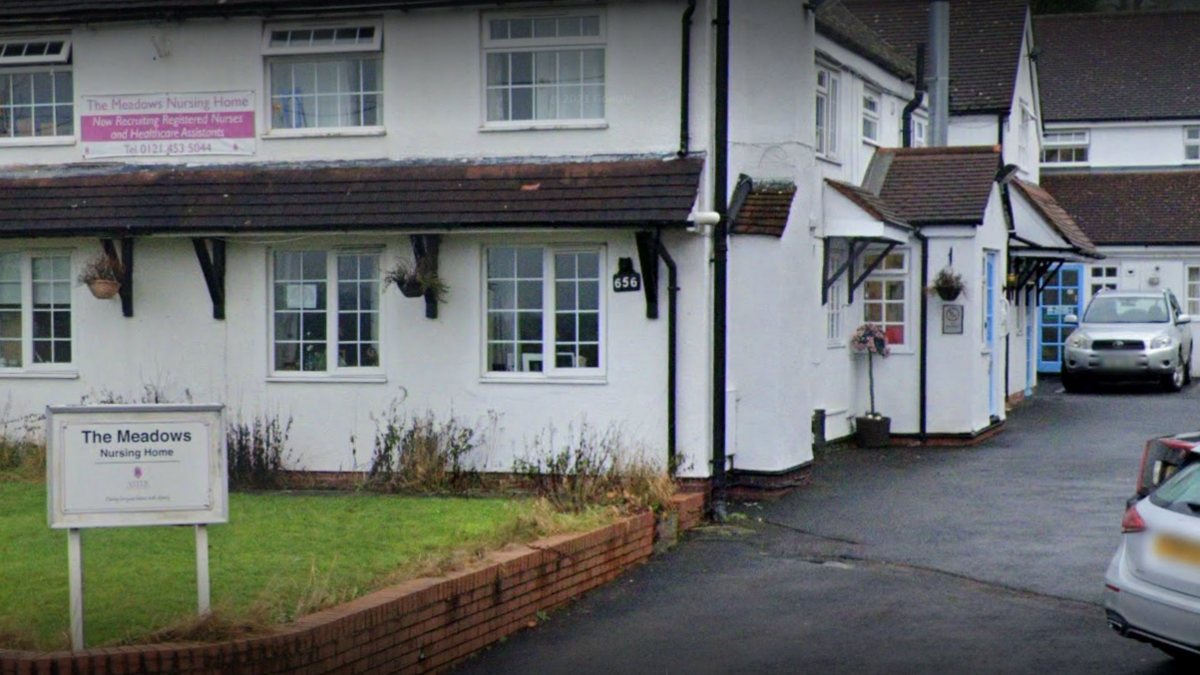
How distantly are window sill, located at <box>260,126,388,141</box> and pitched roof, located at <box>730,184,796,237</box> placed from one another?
3807 millimetres

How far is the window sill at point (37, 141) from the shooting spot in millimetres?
18234

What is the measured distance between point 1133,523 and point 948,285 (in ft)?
42.5

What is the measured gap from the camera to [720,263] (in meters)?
15.8

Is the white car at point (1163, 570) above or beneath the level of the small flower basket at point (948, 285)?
beneath

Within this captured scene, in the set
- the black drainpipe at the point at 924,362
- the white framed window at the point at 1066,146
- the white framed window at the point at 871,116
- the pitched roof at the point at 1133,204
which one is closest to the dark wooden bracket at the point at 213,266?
the white framed window at the point at 871,116

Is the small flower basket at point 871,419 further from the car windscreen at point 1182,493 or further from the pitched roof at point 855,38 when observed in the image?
the car windscreen at point 1182,493

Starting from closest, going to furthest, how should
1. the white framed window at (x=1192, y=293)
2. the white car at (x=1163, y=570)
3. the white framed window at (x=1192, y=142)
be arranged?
the white car at (x=1163, y=570) → the white framed window at (x=1192, y=293) → the white framed window at (x=1192, y=142)

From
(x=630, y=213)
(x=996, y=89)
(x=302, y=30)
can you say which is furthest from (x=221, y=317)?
(x=996, y=89)

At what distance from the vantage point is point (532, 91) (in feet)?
55.6

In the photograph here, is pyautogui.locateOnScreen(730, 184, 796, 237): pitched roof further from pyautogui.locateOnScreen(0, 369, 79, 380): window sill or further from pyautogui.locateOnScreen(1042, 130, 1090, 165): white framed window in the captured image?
pyautogui.locateOnScreen(1042, 130, 1090, 165): white framed window

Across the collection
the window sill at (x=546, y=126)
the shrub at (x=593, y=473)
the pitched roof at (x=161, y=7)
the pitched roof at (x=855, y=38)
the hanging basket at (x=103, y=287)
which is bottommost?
the shrub at (x=593, y=473)

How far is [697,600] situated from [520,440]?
507cm

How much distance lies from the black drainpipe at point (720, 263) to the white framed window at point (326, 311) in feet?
12.1

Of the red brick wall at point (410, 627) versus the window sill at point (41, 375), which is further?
the window sill at point (41, 375)
